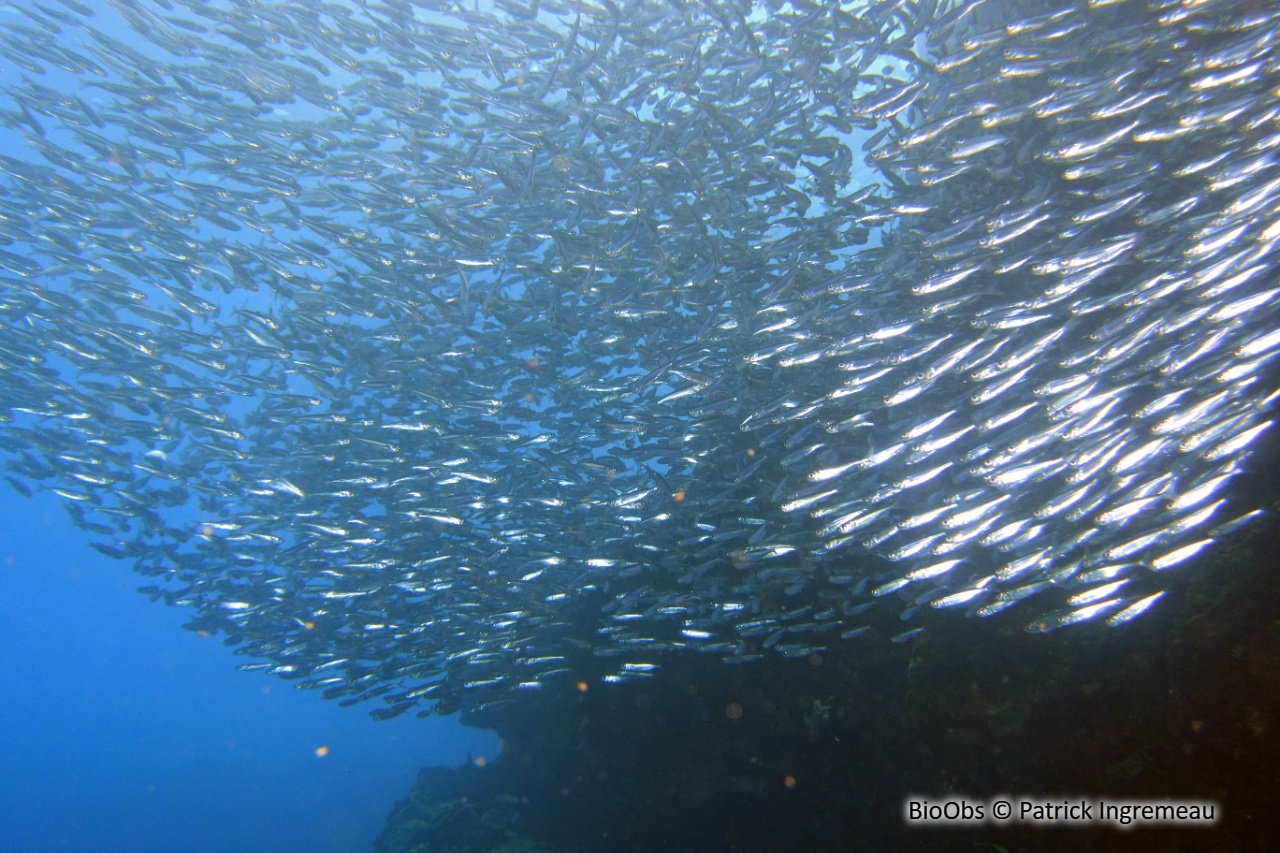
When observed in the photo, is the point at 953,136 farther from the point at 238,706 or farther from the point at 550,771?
the point at 238,706

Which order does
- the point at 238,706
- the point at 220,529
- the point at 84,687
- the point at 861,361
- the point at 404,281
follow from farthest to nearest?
the point at 238,706 < the point at 84,687 < the point at 220,529 < the point at 404,281 < the point at 861,361

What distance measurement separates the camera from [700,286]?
7.07 metres

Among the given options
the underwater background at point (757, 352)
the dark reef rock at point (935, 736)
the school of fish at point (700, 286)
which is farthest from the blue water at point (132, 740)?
the dark reef rock at point (935, 736)

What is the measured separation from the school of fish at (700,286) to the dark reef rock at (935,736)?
64 cm

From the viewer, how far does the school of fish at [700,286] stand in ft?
18.8

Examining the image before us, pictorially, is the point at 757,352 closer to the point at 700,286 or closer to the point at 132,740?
the point at 700,286

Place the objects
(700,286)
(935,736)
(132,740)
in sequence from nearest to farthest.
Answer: (700,286), (935,736), (132,740)

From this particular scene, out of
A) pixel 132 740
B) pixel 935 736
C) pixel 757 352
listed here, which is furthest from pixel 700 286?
pixel 132 740

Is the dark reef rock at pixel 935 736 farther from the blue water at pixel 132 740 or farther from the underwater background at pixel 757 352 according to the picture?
the blue water at pixel 132 740

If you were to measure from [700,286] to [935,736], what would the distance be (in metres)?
7.55

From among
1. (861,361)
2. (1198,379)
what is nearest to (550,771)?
(861,361)

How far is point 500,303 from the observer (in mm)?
7863

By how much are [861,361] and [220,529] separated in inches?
413

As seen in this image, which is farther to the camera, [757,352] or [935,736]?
[935,736]
